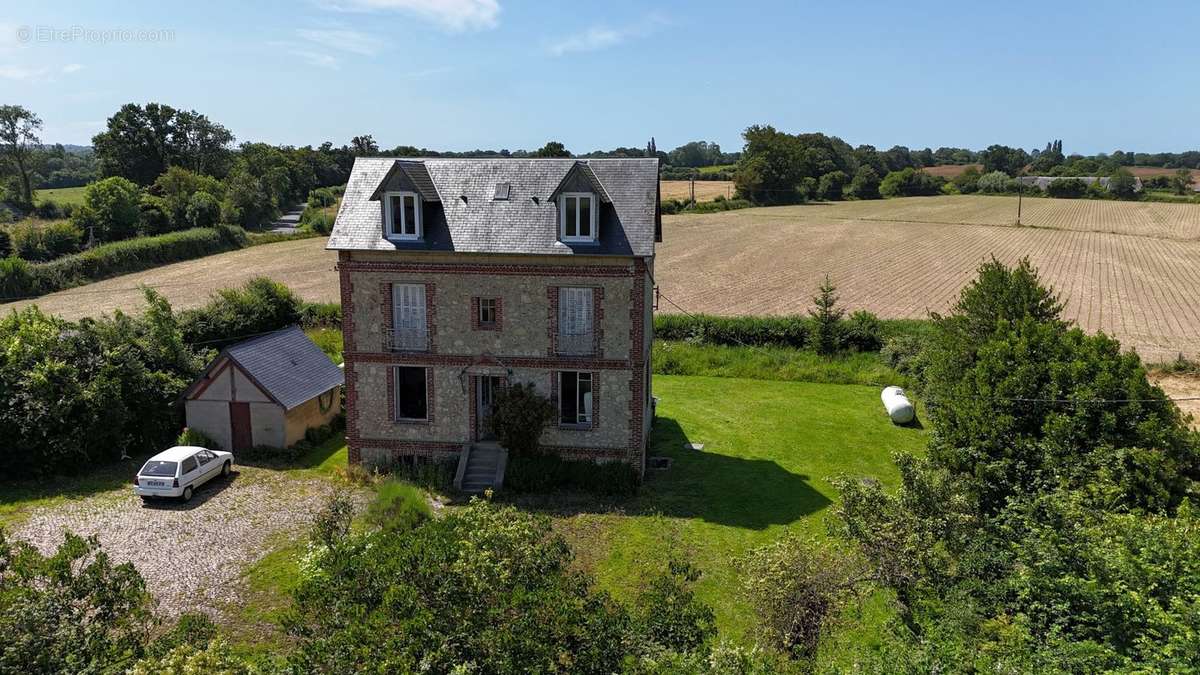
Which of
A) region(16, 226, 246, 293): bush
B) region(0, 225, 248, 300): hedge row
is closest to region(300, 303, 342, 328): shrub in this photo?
region(0, 225, 248, 300): hedge row

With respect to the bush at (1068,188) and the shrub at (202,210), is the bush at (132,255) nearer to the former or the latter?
the shrub at (202,210)

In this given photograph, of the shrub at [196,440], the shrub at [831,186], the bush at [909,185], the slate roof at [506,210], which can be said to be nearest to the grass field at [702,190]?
the shrub at [831,186]

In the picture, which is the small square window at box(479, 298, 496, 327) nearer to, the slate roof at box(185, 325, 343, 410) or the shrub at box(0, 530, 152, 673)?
the slate roof at box(185, 325, 343, 410)

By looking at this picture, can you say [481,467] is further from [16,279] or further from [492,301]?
[16,279]

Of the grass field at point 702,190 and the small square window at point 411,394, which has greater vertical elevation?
the grass field at point 702,190

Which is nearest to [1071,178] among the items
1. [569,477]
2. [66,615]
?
[569,477]
